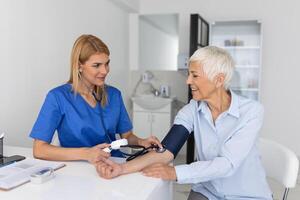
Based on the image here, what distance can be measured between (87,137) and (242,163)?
28.4 inches

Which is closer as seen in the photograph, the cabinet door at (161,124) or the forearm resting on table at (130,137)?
the forearm resting on table at (130,137)

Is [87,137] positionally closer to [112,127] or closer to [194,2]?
[112,127]

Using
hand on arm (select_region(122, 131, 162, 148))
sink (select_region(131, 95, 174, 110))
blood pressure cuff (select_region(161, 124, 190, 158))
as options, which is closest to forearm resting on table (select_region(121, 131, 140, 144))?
hand on arm (select_region(122, 131, 162, 148))

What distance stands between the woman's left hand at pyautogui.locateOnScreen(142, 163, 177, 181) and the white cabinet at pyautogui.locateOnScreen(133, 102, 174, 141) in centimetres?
269

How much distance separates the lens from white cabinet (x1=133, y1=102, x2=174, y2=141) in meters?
3.82

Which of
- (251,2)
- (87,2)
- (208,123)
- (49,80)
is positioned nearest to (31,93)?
(49,80)

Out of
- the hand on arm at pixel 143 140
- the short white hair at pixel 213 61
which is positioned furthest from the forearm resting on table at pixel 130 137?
the short white hair at pixel 213 61

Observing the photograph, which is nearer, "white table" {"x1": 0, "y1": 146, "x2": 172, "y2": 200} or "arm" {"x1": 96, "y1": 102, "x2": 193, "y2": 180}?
"white table" {"x1": 0, "y1": 146, "x2": 172, "y2": 200}

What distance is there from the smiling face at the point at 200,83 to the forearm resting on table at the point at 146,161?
279 mm

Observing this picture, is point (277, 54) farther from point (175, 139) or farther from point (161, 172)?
point (161, 172)

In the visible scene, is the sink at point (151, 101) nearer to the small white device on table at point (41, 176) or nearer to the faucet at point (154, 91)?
the faucet at point (154, 91)

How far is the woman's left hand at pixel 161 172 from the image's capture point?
3.46ft

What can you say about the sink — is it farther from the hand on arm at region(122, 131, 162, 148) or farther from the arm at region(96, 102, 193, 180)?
the arm at region(96, 102, 193, 180)

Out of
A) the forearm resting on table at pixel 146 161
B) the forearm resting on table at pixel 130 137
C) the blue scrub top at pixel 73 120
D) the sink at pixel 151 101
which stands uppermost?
the blue scrub top at pixel 73 120
